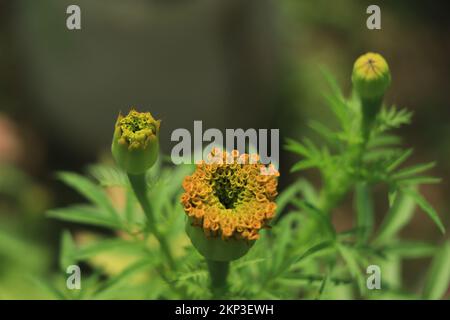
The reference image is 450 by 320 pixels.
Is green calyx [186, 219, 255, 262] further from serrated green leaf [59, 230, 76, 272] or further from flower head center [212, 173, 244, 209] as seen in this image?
serrated green leaf [59, 230, 76, 272]

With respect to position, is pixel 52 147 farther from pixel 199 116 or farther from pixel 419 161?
pixel 419 161

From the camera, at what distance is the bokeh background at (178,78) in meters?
2.37

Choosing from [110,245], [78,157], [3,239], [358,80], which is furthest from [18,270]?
[358,80]

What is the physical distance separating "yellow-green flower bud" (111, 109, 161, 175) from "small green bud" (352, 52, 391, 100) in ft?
1.06

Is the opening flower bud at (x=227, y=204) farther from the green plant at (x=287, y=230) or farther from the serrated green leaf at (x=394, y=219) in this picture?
the serrated green leaf at (x=394, y=219)

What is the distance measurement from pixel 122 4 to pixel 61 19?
1.15 feet

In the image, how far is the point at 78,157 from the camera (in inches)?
113

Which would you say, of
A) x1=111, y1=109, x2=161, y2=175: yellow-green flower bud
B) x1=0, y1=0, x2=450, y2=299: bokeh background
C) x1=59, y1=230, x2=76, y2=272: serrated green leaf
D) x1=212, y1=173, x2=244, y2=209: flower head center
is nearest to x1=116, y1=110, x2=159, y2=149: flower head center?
x1=111, y1=109, x2=161, y2=175: yellow-green flower bud

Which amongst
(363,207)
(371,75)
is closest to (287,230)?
(363,207)

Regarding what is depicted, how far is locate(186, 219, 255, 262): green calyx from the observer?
0.84 m

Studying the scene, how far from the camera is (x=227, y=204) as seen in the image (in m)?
0.87

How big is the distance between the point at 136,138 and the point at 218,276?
0.25 m

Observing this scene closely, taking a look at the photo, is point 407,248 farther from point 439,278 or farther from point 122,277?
point 122,277
